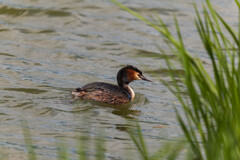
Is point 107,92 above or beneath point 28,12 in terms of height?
beneath

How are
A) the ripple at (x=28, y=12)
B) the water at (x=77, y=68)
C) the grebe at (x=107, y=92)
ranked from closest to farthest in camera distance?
1. the water at (x=77, y=68)
2. the grebe at (x=107, y=92)
3. the ripple at (x=28, y=12)

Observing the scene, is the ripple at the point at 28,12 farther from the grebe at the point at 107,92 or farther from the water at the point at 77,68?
the grebe at the point at 107,92

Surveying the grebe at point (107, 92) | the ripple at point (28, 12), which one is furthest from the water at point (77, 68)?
the grebe at point (107, 92)

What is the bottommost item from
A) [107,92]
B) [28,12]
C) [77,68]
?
[77,68]

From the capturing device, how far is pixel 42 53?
11586 mm

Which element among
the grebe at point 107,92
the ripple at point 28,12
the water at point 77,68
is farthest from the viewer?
the ripple at point 28,12

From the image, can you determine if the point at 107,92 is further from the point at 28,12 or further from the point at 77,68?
the point at 28,12

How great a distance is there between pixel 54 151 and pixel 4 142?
689 mm

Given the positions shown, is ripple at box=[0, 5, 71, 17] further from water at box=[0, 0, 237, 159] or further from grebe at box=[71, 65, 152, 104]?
grebe at box=[71, 65, 152, 104]

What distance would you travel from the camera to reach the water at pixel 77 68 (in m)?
6.70

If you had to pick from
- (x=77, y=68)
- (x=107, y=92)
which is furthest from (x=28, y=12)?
(x=107, y=92)

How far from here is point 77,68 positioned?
35.6 feet

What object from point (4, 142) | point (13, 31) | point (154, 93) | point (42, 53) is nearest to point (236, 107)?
point (4, 142)

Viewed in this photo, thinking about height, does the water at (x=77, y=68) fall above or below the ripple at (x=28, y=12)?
below
